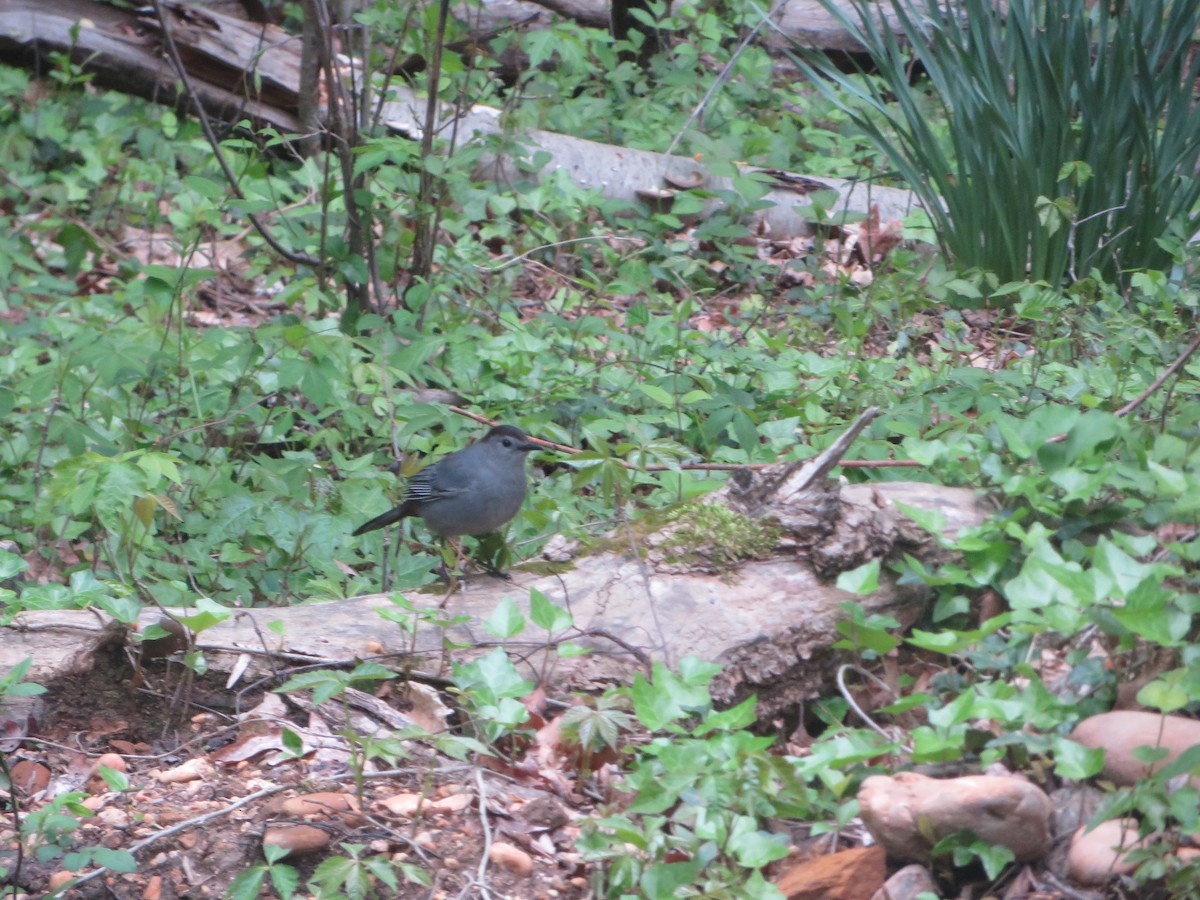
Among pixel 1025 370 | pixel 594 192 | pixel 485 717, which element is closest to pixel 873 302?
pixel 1025 370

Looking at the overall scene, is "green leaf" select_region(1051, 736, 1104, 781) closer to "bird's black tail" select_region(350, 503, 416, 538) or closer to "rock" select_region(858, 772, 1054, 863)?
"rock" select_region(858, 772, 1054, 863)

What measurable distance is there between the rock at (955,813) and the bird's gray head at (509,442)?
2.08 m

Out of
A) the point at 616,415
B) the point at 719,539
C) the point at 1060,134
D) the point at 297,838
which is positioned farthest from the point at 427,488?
the point at 1060,134

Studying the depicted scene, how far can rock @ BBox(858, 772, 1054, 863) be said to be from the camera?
2.04m

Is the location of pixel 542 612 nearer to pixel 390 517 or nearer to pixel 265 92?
pixel 390 517

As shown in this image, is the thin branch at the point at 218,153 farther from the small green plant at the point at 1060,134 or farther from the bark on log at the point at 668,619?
the small green plant at the point at 1060,134

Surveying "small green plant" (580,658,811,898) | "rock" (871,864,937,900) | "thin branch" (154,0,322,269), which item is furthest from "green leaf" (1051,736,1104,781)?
"thin branch" (154,0,322,269)

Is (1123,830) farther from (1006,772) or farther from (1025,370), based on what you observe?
(1025,370)

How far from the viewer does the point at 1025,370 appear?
4.70m

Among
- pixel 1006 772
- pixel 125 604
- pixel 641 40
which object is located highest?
pixel 641 40

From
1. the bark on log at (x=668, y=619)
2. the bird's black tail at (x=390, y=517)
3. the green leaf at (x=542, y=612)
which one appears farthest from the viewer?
the bird's black tail at (x=390, y=517)

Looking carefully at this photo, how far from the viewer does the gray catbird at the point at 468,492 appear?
12.4 ft

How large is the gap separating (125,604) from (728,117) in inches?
261

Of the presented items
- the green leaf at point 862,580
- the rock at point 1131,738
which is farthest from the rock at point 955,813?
the green leaf at point 862,580
